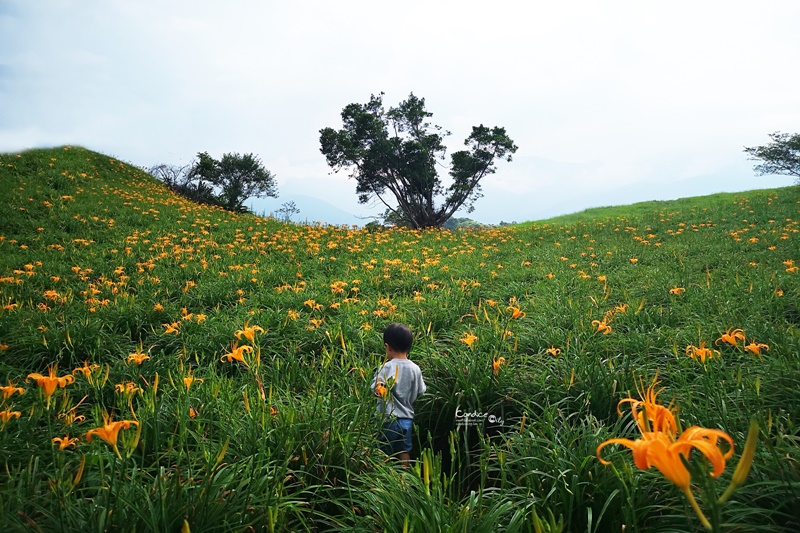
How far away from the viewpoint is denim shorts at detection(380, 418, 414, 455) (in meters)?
2.42

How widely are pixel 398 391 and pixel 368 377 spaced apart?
1.26ft

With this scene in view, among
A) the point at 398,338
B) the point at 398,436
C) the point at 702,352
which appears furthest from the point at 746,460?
the point at 398,338

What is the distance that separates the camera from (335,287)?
5.39 m

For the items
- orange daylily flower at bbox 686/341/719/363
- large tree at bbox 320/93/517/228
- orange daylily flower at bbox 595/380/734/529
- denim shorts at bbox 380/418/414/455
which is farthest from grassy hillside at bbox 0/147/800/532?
large tree at bbox 320/93/517/228

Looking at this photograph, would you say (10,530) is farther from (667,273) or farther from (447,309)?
(667,273)

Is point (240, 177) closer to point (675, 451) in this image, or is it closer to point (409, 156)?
point (409, 156)

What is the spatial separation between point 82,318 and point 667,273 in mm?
7712

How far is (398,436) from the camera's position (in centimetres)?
252

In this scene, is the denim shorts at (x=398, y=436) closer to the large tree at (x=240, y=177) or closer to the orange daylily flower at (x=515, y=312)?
the orange daylily flower at (x=515, y=312)

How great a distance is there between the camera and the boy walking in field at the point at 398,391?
2.39m

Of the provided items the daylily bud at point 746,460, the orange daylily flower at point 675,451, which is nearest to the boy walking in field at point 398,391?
the orange daylily flower at point 675,451

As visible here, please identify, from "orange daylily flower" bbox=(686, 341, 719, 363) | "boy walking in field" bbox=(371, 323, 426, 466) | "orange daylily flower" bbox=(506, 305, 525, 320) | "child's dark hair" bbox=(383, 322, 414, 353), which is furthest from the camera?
"orange daylily flower" bbox=(506, 305, 525, 320)

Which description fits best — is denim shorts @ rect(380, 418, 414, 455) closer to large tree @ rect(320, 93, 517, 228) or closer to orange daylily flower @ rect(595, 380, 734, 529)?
orange daylily flower @ rect(595, 380, 734, 529)

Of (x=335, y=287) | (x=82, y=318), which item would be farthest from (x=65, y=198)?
(x=335, y=287)
